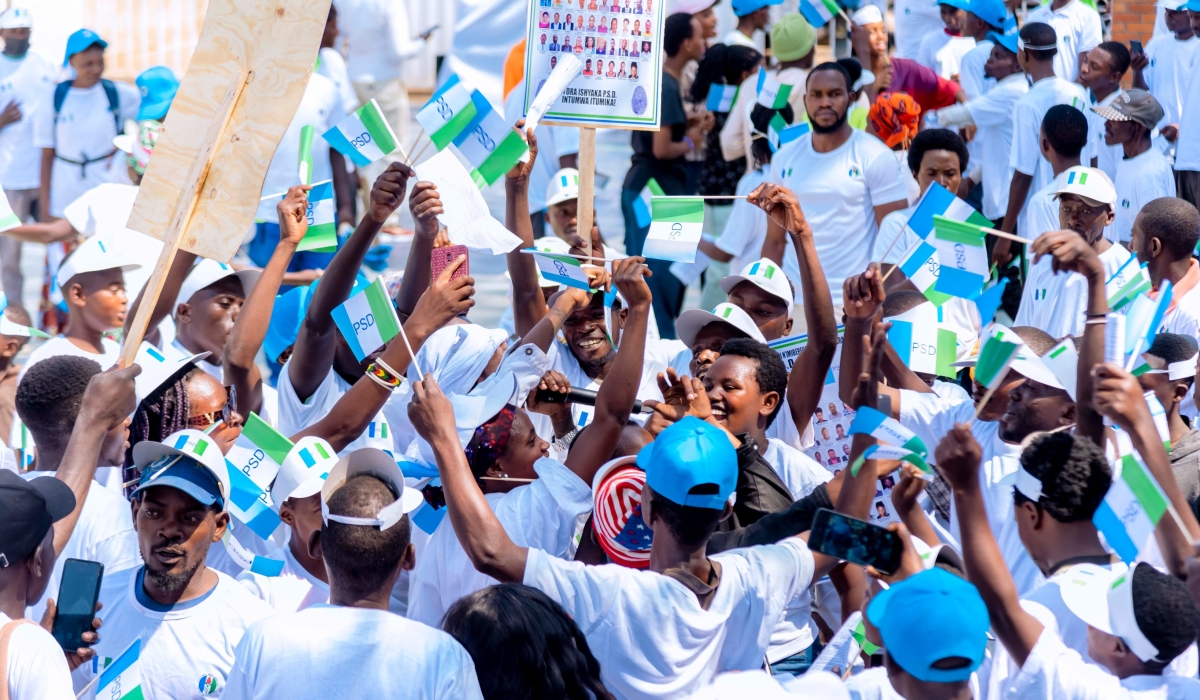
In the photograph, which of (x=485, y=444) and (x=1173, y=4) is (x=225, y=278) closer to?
(x=485, y=444)

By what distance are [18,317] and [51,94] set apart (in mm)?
4597

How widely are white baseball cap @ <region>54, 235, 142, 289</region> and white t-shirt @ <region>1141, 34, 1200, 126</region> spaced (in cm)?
697

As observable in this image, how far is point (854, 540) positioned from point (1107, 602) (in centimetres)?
60

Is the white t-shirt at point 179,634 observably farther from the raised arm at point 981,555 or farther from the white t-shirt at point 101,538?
the raised arm at point 981,555

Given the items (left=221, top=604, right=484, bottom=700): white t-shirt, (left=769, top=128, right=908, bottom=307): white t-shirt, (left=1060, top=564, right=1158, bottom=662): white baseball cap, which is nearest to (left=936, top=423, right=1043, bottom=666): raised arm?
(left=1060, top=564, right=1158, bottom=662): white baseball cap

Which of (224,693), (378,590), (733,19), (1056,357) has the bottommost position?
(224,693)

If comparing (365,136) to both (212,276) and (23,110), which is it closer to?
(212,276)

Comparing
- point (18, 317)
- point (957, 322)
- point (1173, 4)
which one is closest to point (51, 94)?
point (18, 317)

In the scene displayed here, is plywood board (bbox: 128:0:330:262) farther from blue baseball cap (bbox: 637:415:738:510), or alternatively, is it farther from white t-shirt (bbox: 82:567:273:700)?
blue baseball cap (bbox: 637:415:738:510)

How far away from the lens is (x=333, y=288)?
4.58 meters

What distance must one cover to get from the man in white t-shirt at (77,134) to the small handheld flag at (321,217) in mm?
5327

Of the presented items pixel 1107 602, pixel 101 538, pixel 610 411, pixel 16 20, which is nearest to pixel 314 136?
pixel 16 20

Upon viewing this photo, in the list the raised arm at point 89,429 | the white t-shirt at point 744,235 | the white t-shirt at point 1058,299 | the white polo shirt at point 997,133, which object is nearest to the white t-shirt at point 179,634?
the raised arm at point 89,429

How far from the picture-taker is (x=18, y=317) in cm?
565
